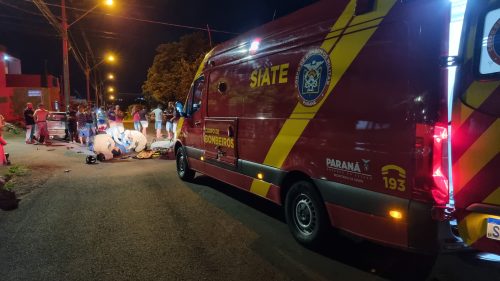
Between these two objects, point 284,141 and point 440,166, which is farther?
point 284,141

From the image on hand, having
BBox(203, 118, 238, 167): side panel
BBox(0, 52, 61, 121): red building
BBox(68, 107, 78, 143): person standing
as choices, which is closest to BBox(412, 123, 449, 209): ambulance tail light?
BBox(203, 118, 238, 167): side panel

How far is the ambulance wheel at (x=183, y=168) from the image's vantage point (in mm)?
8352

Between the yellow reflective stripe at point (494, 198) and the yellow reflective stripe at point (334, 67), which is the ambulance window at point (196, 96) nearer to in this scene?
the yellow reflective stripe at point (334, 67)

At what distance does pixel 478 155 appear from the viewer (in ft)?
10.0

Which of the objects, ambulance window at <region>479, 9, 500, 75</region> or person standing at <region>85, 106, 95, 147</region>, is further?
person standing at <region>85, 106, 95, 147</region>

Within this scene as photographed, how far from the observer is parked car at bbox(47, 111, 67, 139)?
18409mm

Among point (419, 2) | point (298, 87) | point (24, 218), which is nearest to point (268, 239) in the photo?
point (298, 87)

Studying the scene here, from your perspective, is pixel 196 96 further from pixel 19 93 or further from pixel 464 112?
pixel 19 93

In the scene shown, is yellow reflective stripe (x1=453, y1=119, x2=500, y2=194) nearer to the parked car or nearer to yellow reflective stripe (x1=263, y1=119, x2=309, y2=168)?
yellow reflective stripe (x1=263, y1=119, x2=309, y2=168)

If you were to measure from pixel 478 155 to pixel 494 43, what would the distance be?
2.83 feet

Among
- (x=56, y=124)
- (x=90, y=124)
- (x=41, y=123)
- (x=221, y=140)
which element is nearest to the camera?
(x=221, y=140)

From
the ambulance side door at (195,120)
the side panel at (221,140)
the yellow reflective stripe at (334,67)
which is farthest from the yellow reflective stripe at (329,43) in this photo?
the ambulance side door at (195,120)

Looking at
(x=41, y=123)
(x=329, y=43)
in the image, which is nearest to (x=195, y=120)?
(x=329, y=43)

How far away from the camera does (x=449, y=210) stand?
10.3ft
